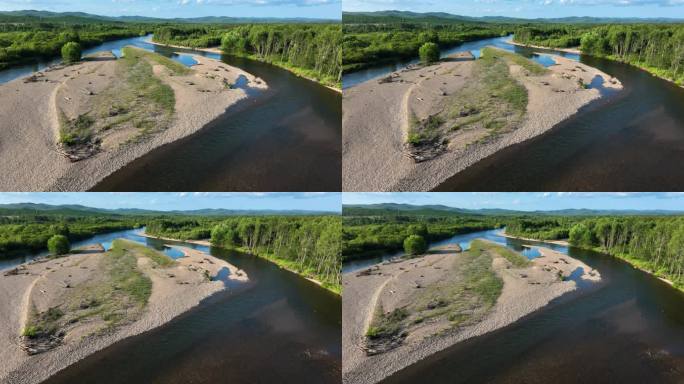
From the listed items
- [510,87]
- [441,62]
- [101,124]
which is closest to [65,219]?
[101,124]

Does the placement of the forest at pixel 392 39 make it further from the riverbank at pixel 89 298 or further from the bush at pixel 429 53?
the riverbank at pixel 89 298

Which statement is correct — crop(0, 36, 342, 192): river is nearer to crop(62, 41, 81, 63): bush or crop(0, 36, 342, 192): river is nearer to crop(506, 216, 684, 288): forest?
crop(62, 41, 81, 63): bush

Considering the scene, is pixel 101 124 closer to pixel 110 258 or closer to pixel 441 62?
pixel 110 258

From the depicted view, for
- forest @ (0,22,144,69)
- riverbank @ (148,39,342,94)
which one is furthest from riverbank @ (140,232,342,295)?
forest @ (0,22,144,69)

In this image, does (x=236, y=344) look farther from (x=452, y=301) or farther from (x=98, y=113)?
(x=98, y=113)

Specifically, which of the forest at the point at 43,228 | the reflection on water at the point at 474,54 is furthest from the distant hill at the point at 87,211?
the reflection on water at the point at 474,54

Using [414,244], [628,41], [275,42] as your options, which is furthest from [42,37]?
[628,41]
